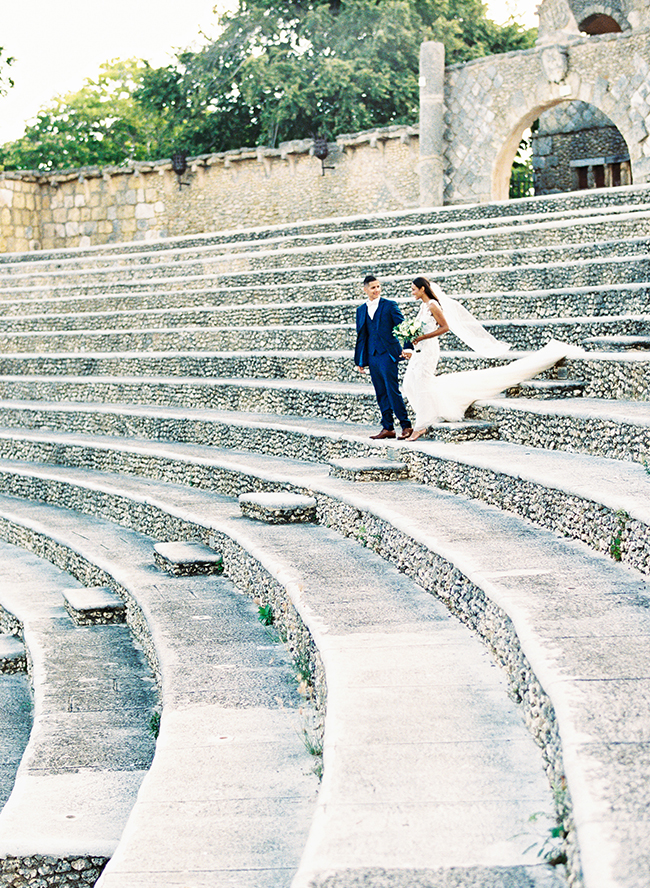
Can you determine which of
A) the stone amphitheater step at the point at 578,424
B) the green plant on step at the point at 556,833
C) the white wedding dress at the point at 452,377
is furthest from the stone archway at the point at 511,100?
the green plant on step at the point at 556,833

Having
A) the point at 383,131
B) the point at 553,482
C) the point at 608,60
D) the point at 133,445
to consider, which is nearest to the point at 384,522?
the point at 553,482

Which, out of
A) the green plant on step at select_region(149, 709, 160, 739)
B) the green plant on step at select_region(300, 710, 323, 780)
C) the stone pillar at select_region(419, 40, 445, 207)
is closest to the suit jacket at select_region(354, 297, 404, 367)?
the green plant on step at select_region(149, 709, 160, 739)

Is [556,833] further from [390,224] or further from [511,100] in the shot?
[511,100]

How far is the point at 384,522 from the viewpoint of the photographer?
578 centimetres

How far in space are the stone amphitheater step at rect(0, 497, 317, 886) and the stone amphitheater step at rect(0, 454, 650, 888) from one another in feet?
1.19

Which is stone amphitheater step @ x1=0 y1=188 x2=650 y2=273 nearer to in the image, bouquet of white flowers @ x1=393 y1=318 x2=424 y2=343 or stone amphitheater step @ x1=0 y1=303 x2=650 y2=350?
stone amphitheater step @ x1=0 y1=303 x2=650 y2=350

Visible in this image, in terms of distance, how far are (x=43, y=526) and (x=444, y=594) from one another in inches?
215

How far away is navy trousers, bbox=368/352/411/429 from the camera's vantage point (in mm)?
8039

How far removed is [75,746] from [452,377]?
439 cm

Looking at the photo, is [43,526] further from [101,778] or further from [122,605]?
[101,778]

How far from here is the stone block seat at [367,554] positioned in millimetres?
2775

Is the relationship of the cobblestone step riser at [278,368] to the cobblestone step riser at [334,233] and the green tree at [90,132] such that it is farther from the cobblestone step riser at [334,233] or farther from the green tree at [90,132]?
the green tree at [90,132]

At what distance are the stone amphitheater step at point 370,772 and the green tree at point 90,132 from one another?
107 ft

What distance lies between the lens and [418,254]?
41.3 feet
